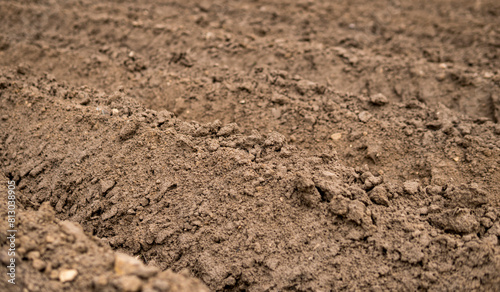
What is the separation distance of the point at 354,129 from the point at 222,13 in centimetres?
273

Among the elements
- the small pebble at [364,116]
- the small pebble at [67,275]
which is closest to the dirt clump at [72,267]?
the small pebble at [67,275]

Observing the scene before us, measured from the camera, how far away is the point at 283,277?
2207 mm

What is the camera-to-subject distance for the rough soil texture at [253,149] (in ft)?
7.21

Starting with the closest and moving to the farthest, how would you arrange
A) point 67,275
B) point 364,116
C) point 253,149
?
1. point 67,275
2. point 253,149
3. point 364,116

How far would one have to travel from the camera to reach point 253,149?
2.77 m

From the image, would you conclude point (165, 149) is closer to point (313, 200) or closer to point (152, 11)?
point (313, 200)

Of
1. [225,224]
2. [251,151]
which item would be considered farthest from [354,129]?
[225,224]

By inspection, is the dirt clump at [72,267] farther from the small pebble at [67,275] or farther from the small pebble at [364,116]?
the small pebble at [364,116]

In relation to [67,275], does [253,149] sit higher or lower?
higher

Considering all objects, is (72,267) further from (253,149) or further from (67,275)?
(253,149)

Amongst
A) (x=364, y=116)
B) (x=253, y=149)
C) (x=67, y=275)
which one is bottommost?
(x=67, y=275)

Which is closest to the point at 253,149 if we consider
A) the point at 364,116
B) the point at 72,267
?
the point at 364,116

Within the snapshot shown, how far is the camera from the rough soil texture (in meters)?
2.20

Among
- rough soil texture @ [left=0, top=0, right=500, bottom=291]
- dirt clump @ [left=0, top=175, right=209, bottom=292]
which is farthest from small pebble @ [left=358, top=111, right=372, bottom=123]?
dirt clump @ [left=0, top=175, right=209, bottom=292]
